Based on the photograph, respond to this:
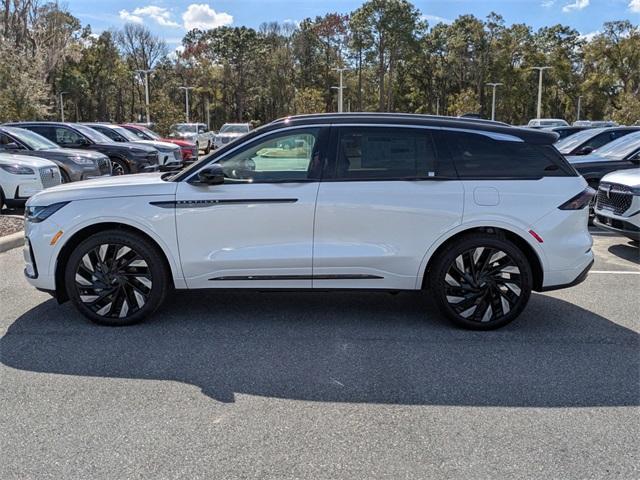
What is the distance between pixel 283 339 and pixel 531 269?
219 cm

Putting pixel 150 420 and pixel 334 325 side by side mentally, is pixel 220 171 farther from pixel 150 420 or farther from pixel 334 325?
pixel 150 420

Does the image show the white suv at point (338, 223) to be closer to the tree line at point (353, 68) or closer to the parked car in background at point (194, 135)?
the parked car in background at point (194, 135)

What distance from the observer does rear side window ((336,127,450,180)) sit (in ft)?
16.1

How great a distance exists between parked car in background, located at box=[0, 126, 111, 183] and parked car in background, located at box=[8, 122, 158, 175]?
2168 mm

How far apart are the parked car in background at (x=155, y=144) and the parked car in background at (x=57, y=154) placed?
4.00 metres

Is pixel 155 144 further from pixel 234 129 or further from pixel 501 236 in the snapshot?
pixel 234 129

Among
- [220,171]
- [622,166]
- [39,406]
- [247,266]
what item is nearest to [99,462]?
[39,406]

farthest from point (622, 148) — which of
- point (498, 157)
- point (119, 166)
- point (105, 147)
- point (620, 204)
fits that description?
point (105, 147)

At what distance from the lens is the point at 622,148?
11.0m

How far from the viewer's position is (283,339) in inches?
189

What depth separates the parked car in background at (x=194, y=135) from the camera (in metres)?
31.8

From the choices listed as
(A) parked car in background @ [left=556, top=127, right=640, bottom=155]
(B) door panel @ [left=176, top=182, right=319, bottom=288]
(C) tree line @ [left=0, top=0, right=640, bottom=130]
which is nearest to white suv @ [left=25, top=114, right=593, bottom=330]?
(B) door panel @ [left=176, top=182, right=319, bottom=288]

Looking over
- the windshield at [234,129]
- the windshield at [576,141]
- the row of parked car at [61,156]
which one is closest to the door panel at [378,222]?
the row of parked car at [61,156]

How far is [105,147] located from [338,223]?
39.5 ft
